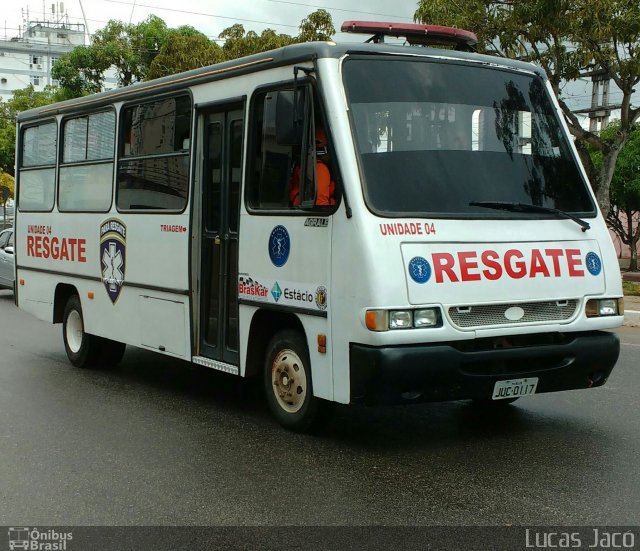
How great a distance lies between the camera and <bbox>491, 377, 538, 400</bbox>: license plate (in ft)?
20.6

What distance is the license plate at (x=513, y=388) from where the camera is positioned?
6.29 metres

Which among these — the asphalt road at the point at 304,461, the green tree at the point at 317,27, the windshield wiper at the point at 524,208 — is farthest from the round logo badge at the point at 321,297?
the green tree at the point at 317,27

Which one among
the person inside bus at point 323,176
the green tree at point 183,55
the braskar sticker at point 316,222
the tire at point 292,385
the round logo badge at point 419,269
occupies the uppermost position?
the green tree at point 183,55

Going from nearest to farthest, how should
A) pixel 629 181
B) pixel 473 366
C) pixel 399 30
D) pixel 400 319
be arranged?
pixel 400 319 < pixel 473 366 < pixel 399 30 < pixel 629 181

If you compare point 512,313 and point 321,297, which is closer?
point 512,313

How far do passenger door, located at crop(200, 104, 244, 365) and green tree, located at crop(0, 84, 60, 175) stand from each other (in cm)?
4245

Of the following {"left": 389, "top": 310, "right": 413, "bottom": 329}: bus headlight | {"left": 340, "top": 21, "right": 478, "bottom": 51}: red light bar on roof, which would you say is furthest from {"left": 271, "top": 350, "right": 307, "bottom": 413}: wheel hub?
{"left": 340, "top": 21, "right": 478, "bottom": 51}: red light bar on roof

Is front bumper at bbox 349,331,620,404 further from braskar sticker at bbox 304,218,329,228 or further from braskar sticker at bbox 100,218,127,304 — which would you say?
braskar sticker at bbox 100,218,127,304

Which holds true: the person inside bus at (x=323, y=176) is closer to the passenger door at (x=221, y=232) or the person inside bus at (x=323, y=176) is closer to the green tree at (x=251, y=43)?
the passenger door at (x=221, y=232)

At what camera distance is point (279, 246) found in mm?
6832

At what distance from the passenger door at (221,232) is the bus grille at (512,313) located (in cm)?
199

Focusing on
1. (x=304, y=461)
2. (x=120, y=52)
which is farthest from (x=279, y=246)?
(x=120, y=52)

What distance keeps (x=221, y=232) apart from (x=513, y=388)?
8.45 ft

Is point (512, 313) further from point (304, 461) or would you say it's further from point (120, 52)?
point (120, 52)
